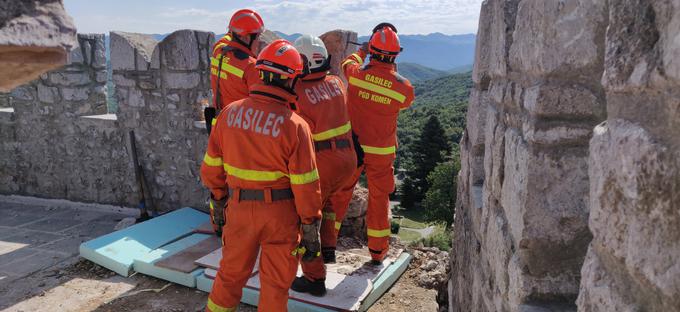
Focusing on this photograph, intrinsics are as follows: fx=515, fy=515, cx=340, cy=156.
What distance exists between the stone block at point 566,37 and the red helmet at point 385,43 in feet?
10.1

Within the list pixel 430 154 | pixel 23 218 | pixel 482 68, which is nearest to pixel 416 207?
pixel 430 154

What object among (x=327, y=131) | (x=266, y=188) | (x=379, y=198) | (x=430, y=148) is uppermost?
(x=327, y=131)

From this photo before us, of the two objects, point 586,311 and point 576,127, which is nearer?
point 586,311

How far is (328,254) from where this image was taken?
4.59 m

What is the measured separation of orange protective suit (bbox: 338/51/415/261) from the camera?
4.57 meters

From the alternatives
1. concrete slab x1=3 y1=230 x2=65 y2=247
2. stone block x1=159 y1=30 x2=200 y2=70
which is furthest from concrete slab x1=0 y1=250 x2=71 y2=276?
stone block x1=159 y1=30 x2=200 y2=70

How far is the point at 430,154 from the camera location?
3412cm

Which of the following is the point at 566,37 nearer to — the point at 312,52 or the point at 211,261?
the point at 312,52

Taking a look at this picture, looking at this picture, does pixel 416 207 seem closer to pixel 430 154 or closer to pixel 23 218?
pixel 430 154

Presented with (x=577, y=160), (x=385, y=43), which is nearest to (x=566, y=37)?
(x=577, y=160)

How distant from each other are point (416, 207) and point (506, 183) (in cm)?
3499

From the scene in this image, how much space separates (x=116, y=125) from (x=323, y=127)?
11.4ft

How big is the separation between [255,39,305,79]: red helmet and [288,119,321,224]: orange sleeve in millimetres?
371

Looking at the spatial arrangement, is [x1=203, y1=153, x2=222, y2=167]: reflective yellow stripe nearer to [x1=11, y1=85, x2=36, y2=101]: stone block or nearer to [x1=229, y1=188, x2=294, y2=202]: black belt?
[x1=229, y1=188, x2=294, y2=202]: black belt
